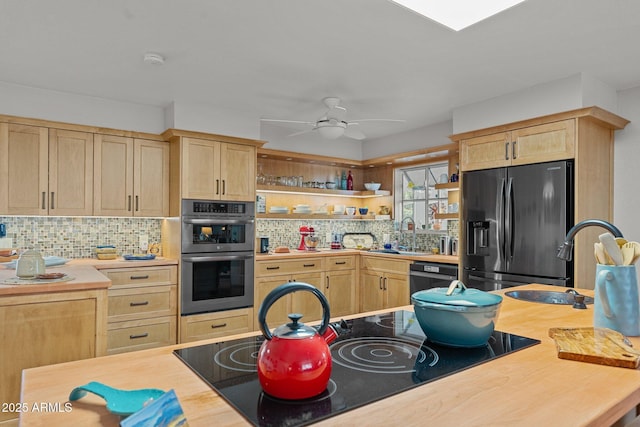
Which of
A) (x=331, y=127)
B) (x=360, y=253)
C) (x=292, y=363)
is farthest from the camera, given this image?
(x=360, y=253)

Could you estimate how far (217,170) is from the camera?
430 cm

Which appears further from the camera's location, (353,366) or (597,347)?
(597,347)

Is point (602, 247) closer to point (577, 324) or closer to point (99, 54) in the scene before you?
point (577, 324)

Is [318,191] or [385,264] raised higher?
[318,191]

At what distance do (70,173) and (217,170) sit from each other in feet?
4.49

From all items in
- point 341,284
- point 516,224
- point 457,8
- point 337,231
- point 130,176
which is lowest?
point 341,284

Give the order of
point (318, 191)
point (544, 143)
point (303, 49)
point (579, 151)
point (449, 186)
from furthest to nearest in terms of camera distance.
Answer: point (318, 191) → point (449, 186) → point (544, 143) → point (579, 151) → point (303, 49)

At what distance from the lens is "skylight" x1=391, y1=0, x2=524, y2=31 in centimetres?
213

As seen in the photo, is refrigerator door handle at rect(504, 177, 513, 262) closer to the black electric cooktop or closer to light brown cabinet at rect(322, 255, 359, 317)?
light brown cabinet at rect(322, 255, 359, 317)

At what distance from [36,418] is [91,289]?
1915 mm

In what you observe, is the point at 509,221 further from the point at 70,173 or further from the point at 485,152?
the point at 70,173

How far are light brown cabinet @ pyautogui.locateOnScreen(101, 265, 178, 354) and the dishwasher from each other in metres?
2.56

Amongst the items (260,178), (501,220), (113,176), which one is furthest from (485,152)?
(113,176)

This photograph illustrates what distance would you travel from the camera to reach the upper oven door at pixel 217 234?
13.5 feet
